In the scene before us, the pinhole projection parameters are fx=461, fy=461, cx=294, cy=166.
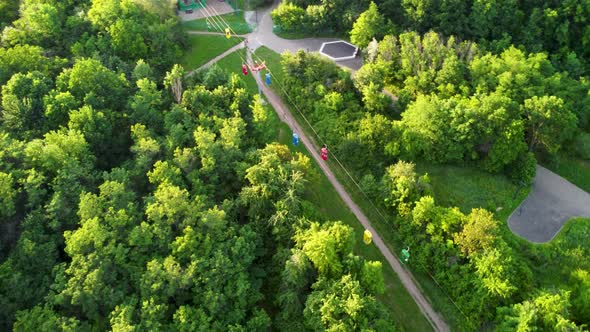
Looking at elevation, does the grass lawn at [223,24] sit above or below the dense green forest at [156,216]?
above

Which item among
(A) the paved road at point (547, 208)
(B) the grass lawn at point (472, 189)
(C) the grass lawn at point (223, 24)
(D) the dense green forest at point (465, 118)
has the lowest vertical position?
(A) the paved road at point (547, 208)

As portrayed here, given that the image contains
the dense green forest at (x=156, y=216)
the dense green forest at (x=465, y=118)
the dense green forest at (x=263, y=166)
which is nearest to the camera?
the dense green forest at (x=156, y=216)

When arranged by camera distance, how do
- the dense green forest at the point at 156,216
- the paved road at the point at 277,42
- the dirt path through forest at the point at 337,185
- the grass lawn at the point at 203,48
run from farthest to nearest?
the paved road at the point at 277,42 < the grass lawn at the point at 203,48 < the dirt path through forest at the point at 337,185 < the dense green forest at the point at 156,216

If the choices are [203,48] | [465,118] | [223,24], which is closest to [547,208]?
[465,118]

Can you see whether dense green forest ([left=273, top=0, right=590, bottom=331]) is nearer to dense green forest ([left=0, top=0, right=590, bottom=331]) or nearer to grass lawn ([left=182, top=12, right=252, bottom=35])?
dense green forest ([left=0, top=0, right=590, bottom=331])

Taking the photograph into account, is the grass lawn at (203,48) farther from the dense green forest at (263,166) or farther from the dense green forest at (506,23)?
the dense green forest at (506,23)

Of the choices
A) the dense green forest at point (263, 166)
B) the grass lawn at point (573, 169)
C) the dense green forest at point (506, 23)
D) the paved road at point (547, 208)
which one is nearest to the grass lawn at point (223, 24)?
the dense green forest at point (263, 166)

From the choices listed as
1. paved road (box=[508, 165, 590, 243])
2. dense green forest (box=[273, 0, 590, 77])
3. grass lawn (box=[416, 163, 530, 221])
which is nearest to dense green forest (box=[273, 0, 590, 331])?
dense green forest (box=[273, 0, 590, 77])
